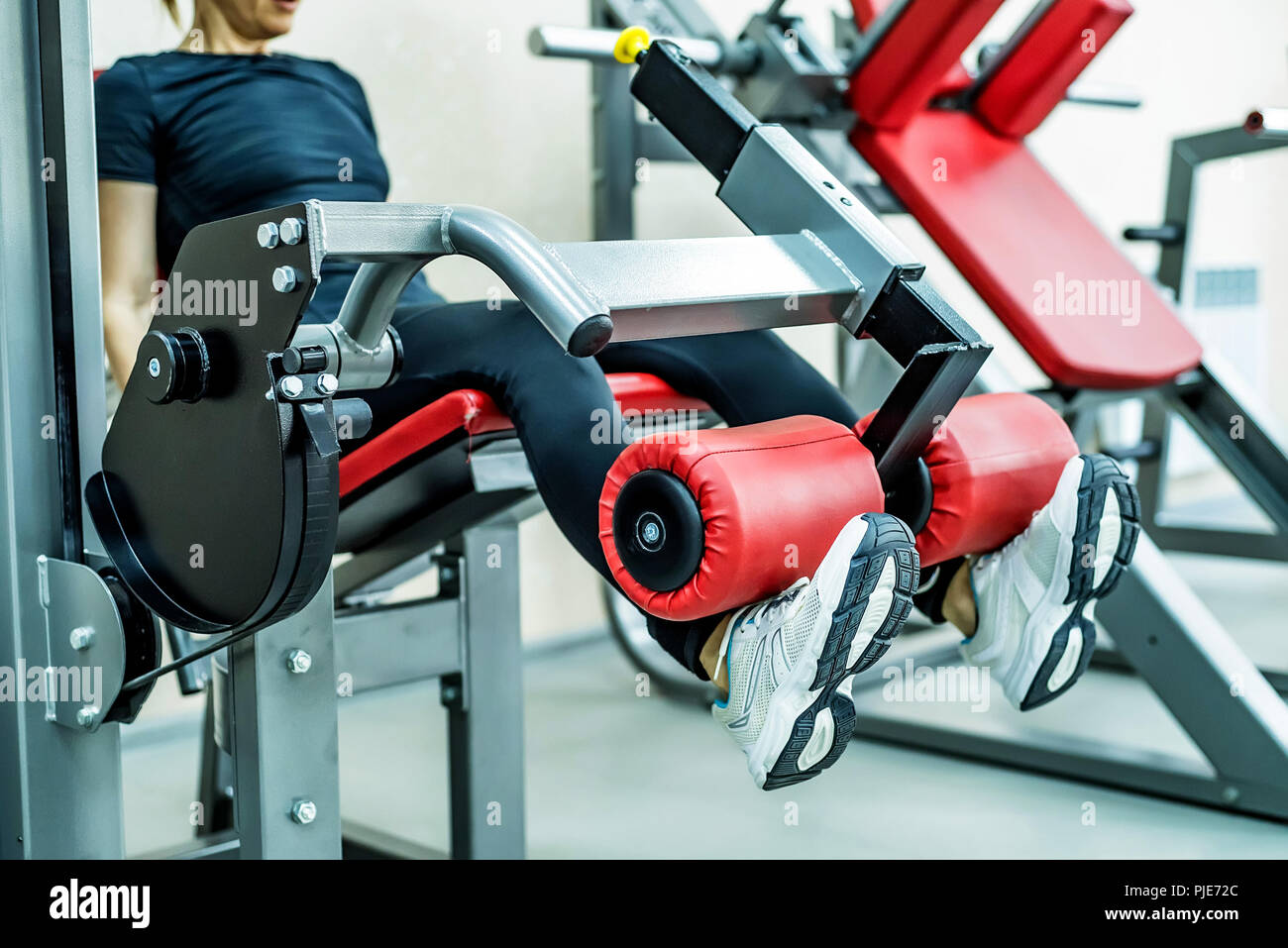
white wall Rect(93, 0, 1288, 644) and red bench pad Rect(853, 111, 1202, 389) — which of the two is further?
white wall Rect(93, 0, 1288, 644)

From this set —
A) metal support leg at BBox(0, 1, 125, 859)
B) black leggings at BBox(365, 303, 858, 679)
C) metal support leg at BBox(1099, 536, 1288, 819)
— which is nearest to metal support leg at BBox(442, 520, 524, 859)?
black leggings at BBox(365, 303, 858, 679)

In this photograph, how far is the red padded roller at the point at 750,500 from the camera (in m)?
0.82

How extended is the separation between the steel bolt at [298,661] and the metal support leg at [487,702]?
258 millimetres

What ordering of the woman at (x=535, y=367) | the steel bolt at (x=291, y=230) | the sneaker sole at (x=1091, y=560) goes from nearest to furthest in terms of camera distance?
the steel bolt at (x=291, y=230) → the woman at (x=535, y=367) → the sneaker sole at (x=1091, y=560)

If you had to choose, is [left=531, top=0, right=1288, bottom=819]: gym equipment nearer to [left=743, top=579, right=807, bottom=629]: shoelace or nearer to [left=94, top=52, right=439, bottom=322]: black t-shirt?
[left=94, top=52, right=439, bottom=322]: black t-shirt

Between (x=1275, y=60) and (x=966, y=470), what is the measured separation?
12.4 ft

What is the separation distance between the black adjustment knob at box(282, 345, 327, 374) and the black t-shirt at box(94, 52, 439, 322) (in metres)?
0.44

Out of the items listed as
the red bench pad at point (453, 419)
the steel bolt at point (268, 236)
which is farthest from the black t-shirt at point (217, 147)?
the steel bolt at point (268, 236)

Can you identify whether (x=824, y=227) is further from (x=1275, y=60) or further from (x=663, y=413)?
(x=1275, y=60)

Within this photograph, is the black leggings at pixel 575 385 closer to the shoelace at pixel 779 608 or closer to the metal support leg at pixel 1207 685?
the shoelace at pixel 779 608

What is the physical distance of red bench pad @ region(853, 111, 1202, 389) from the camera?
5.32 feet

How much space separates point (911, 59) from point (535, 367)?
3.09ft
